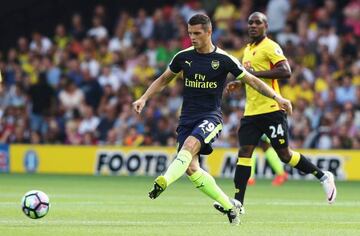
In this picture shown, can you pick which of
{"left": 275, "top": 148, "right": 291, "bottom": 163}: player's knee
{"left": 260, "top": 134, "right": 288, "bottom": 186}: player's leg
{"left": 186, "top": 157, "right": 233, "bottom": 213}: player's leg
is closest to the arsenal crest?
{"left": 186, "top": 157, "right": 233, "bottom": 213}: player's leg

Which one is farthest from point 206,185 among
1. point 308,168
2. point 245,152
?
point 308,168

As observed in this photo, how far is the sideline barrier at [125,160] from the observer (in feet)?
71.9

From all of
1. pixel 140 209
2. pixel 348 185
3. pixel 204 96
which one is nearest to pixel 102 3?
pixel 348 185

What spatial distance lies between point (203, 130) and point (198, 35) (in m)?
0.99

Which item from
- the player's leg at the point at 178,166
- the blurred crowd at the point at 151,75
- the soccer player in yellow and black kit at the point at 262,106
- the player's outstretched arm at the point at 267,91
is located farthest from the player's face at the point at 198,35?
the blurred crowd at the point at 151,75

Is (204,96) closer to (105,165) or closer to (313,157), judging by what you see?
(313,157)

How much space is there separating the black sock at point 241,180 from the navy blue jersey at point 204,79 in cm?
148

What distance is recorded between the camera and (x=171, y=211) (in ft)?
42.7

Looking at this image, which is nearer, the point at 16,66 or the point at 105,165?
the point at 105,165

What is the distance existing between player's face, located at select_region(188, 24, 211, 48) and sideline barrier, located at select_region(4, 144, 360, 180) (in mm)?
11258

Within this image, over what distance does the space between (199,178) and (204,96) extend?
91cm

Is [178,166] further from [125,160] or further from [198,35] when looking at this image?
[125,160]

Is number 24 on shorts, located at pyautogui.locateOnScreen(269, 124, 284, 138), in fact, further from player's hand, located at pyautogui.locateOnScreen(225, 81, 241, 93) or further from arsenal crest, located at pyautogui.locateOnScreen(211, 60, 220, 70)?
arsenal crest, located at pyautogui.locateOnScreen(211, 60, 220, 70)

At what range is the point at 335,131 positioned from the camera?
22.3 meters
